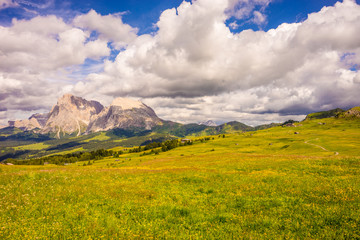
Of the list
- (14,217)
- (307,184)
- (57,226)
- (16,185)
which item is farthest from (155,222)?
(16,185)

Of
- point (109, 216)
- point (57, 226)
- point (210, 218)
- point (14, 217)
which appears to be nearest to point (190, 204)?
point (210, 218)

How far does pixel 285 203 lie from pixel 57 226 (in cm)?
1434

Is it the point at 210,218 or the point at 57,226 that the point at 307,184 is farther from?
the point at 57,226

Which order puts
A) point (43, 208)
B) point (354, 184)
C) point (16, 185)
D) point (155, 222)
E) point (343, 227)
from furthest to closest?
point (16, 185) → point (354, 184) → point (43, 208) → point (155, 222) → point (343, 227)

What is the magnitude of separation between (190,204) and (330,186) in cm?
1209

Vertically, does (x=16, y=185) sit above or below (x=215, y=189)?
above

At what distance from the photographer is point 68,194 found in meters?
14.5

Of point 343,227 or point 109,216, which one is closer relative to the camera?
point 343,227

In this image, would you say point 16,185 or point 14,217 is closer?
point 14,217

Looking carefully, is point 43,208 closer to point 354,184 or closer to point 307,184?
point 307,184

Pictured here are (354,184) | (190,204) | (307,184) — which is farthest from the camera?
(307,184)

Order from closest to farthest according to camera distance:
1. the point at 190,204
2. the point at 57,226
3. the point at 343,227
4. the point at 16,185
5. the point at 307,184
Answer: the point at 343,227, the point at 57,226, the point at 190,204, the point at 307,184, the point at 16,185

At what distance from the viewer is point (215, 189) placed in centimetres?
1622

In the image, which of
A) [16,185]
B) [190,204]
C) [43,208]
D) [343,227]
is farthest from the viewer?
[16,185]
